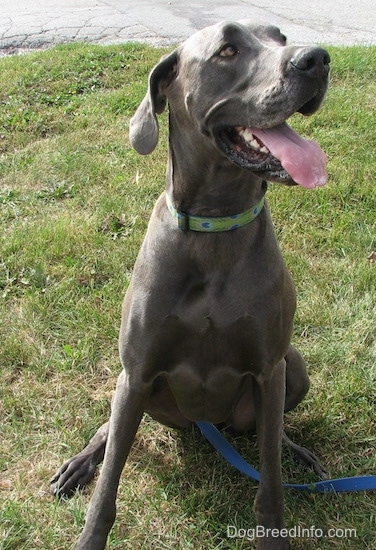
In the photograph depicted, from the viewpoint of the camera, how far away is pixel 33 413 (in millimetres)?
3014

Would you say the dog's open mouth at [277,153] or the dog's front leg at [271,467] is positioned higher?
the dog's open mouth at [277,153]

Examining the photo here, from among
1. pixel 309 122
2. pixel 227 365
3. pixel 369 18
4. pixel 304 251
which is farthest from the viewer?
pixel 369 18

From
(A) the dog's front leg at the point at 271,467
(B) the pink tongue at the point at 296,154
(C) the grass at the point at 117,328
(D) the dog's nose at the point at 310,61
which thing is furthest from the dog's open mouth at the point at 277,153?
(C) the grass at the point at 117,328

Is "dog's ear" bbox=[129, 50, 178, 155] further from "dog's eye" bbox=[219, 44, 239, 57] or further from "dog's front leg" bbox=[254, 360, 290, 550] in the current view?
"dog's front leg" bbox=[254, 360, 290, 550]

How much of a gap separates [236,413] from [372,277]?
51.0 inches

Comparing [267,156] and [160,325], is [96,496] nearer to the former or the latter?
[160,325]

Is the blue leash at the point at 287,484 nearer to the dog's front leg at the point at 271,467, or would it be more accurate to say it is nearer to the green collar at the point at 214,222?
the dog's front leg at the point at 271,467

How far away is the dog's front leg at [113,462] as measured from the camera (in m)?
2.38

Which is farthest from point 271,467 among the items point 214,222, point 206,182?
point 206,182

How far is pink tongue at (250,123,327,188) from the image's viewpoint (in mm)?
1950

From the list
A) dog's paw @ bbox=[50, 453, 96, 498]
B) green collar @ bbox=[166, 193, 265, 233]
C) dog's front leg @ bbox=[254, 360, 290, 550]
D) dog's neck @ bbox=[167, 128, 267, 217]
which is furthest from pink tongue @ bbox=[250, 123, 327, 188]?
dog's paw @ bbox=[50, 453, 96, 498]

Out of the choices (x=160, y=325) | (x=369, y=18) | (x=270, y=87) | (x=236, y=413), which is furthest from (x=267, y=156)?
(x=369, y=18)

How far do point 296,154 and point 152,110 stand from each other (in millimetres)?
562

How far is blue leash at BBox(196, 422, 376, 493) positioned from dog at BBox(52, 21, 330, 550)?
0.21 meters
